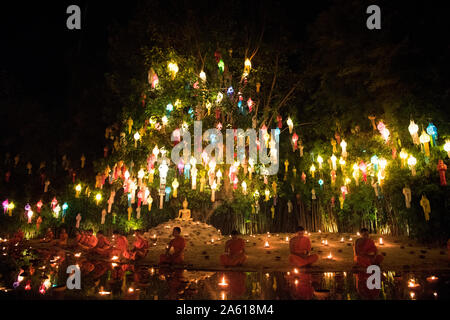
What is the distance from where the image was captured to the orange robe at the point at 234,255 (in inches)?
231

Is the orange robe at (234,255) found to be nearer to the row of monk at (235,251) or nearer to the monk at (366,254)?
the row of monk at (235,251)

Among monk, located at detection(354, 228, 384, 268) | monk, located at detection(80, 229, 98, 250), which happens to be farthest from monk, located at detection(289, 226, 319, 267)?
monk, located at detection(80, 229, 98, 250)

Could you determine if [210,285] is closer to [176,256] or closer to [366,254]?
[176,256]

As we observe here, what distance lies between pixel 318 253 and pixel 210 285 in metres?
3.89

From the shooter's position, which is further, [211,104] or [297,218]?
[297,218]

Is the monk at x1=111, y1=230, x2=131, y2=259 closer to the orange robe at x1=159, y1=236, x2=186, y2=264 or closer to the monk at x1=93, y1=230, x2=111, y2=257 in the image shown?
the monk at x1=93, y1=230, x2=111, y2=257

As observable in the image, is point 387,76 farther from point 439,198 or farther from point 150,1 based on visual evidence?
point 150,1

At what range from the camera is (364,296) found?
3.58 meters

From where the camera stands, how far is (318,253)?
7176 millimetres

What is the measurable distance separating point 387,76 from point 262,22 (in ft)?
19.2

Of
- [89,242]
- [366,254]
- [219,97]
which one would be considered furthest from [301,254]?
[219,97]

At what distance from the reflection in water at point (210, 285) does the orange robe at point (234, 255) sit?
1.47 ft

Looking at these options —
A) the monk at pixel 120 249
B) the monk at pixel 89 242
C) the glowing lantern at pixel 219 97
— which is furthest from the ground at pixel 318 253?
the glowing lantern at pixel 219 97
